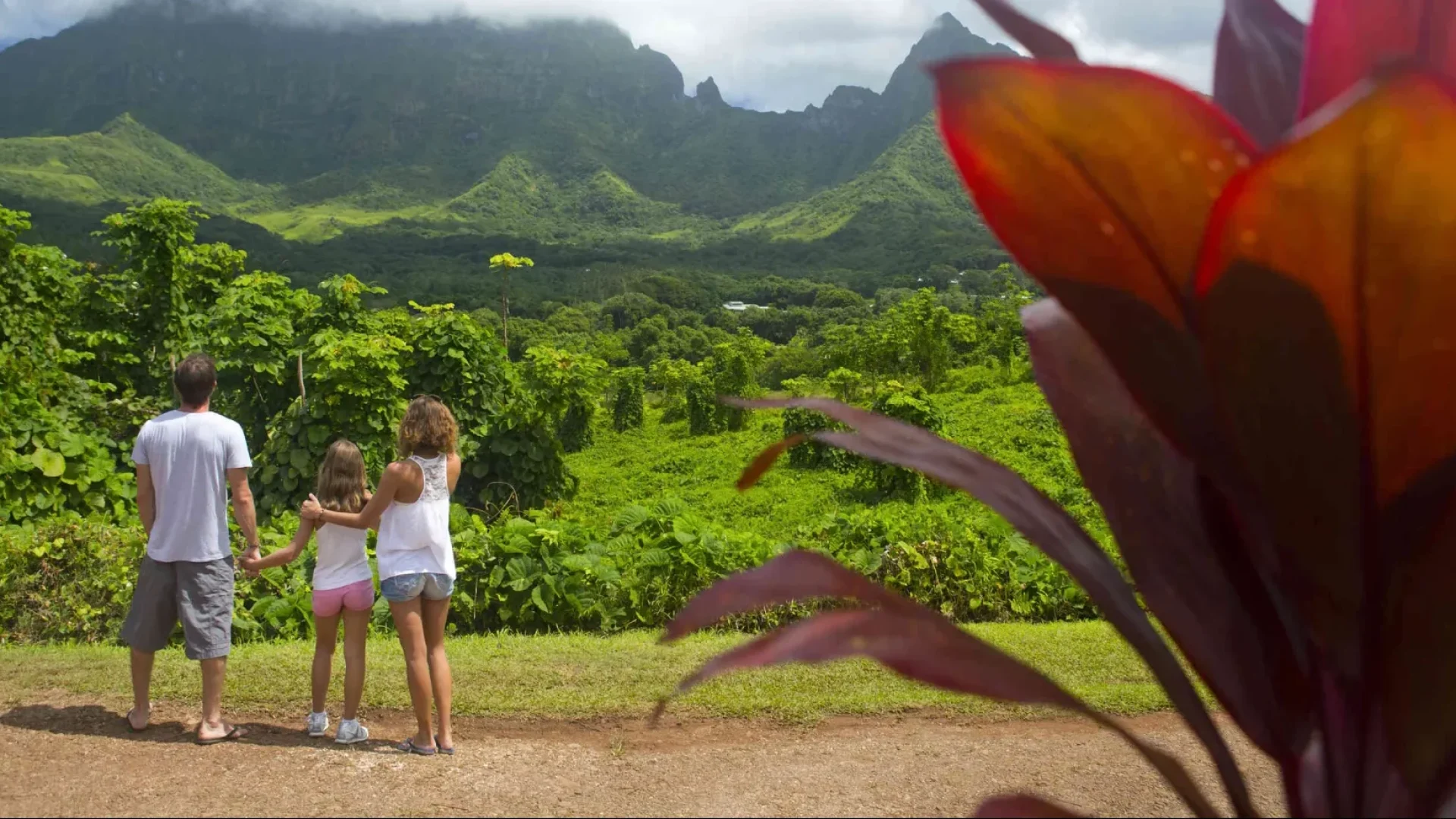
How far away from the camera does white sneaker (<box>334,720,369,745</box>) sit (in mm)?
3691

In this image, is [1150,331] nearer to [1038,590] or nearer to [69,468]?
[1038,590]

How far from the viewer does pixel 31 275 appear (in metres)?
9.03

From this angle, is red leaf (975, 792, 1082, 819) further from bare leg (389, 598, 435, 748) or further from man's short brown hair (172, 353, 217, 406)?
man's short brown hair (172, 353, 217, 406)

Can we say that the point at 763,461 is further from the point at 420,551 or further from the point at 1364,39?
the point at 420,551

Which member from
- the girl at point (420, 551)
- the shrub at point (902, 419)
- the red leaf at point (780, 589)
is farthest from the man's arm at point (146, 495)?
the shrub at point (902, 419)

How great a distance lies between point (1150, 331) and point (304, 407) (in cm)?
985

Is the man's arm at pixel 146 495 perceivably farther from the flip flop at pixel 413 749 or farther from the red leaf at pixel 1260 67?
the red leaf at pixel 1260 67

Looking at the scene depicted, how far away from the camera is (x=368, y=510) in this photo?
143 inches

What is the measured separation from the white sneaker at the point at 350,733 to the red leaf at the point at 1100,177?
3682 millimetres

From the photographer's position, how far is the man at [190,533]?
3689 millimetres

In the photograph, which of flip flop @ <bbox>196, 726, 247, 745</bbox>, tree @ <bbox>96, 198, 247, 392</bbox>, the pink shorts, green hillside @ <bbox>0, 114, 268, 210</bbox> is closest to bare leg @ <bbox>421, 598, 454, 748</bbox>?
the pink shorts

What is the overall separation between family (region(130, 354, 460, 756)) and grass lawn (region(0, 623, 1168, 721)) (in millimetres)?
519

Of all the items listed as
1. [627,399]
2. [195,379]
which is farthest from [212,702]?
[627,399]

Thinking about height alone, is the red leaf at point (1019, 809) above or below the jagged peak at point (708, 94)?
below
